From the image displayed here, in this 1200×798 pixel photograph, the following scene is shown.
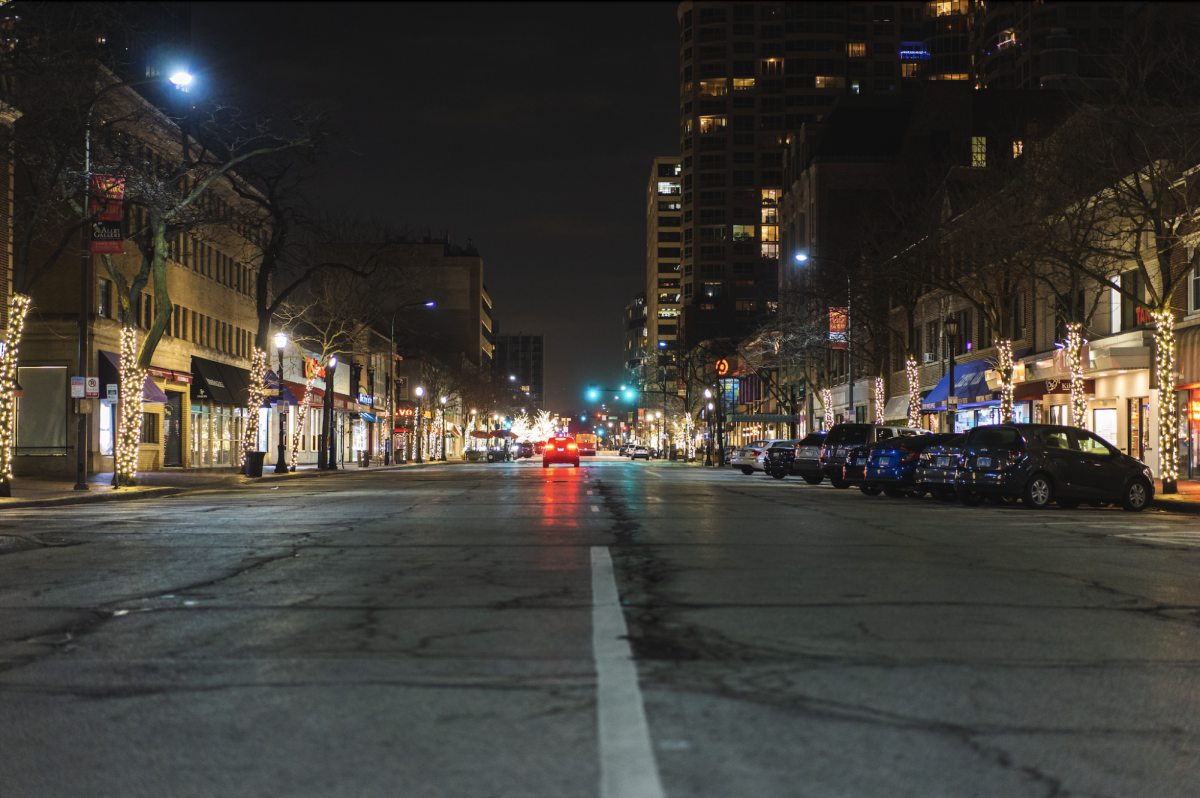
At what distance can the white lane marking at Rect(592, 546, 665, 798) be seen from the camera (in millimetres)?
4828

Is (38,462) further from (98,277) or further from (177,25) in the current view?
(177,25)

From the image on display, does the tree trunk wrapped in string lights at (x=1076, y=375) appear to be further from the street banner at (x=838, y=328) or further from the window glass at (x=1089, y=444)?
the street banner at (x=838, y=328)

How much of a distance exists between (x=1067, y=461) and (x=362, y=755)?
2171 centimetres

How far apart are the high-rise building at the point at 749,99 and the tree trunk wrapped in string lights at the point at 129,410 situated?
123586 millimetres

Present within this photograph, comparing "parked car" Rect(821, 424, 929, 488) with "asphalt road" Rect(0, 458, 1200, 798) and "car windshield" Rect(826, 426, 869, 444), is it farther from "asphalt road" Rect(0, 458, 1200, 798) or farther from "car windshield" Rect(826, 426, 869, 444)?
"asphalt road" Rect(0, 458, 1200, 798)

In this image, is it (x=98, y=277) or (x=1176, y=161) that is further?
(x=98, y=277)

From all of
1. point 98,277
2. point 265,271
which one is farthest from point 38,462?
point 265,271

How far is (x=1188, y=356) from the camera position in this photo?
113ft

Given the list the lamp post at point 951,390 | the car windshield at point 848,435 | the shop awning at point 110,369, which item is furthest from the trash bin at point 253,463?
the lamp post at point 951,390

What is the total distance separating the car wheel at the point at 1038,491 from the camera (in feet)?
79.5

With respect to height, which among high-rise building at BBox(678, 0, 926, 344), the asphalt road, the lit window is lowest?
the asphalt road

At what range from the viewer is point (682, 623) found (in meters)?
8.73

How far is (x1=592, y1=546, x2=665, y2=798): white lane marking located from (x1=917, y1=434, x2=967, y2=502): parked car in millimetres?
18095

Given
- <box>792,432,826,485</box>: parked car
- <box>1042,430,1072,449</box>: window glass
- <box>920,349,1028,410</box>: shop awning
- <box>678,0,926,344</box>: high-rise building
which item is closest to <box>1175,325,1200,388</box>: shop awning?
<box>792,432,826,485</box>: parked car
